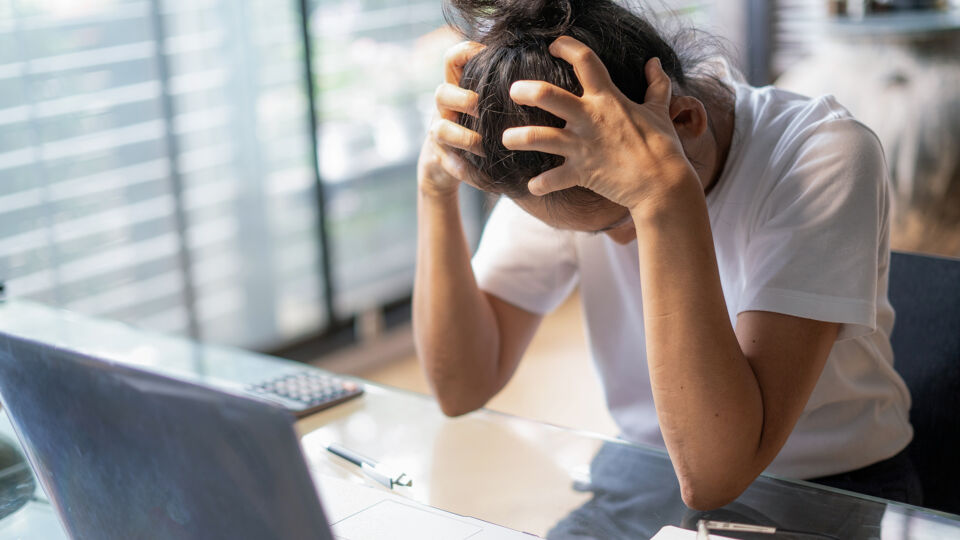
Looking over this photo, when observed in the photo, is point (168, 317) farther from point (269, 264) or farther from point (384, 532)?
point (384, 532)

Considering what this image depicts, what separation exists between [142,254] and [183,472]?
5.60 ft

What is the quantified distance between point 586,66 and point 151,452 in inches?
16.5

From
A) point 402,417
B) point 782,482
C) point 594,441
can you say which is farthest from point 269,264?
point 782,482

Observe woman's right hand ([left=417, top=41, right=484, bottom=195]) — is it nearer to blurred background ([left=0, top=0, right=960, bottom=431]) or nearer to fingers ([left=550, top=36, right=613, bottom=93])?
fingers ([left=550, top=36, right=613, bottom=93])

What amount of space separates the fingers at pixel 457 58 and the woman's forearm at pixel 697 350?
20 centimetres

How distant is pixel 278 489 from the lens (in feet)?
1.69

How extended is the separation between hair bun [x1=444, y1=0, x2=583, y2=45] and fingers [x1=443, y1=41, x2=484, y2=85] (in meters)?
0.01

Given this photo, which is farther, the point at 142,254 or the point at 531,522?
the point at 142,254

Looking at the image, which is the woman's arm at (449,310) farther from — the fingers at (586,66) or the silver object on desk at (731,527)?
the silver object on desk at (731,527)

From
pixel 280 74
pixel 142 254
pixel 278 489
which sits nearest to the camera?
pixel 278 489

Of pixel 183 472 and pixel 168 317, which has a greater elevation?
pixel 183 472

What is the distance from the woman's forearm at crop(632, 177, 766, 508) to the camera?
0.78 m

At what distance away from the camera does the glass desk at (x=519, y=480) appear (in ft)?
2.53

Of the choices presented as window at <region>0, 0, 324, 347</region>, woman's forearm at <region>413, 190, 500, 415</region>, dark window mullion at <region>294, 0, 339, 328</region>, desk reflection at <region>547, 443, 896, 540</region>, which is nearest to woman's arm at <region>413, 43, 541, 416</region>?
woman's forearm at <region>413, 190, 500, 415</region>
